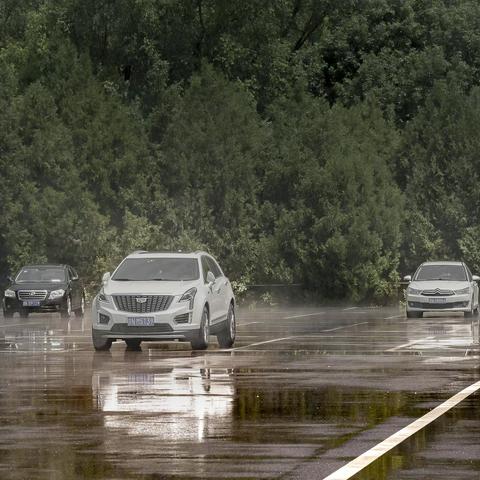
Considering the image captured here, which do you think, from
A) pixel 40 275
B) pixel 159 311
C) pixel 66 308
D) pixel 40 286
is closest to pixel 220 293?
pixel 159 311

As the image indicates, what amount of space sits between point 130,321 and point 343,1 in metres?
48.4

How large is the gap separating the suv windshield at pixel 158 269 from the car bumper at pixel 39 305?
1920cm

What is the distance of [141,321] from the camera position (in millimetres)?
29141

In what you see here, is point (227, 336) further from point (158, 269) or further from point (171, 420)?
Answer: point (171, 420)

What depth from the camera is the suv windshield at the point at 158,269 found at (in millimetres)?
30797

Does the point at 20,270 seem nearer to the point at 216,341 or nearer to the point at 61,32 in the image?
the point at 61,32

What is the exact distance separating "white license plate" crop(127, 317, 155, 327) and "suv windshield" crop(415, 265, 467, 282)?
832 inches

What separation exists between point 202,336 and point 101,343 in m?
1.72

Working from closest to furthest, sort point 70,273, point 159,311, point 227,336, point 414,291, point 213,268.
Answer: point 159,311 < point 227,336 < point 213,268 < point 414,291 < point 70,273

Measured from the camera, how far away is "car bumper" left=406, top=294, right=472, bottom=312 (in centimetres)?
4669

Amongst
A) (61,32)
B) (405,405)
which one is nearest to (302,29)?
(61,32)

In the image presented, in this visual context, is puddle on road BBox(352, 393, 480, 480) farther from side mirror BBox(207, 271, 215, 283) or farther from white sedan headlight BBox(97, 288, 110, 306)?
side mirror BBox(207, 271, 215, 283)

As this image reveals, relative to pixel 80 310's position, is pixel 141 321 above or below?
above

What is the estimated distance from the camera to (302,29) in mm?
78438
